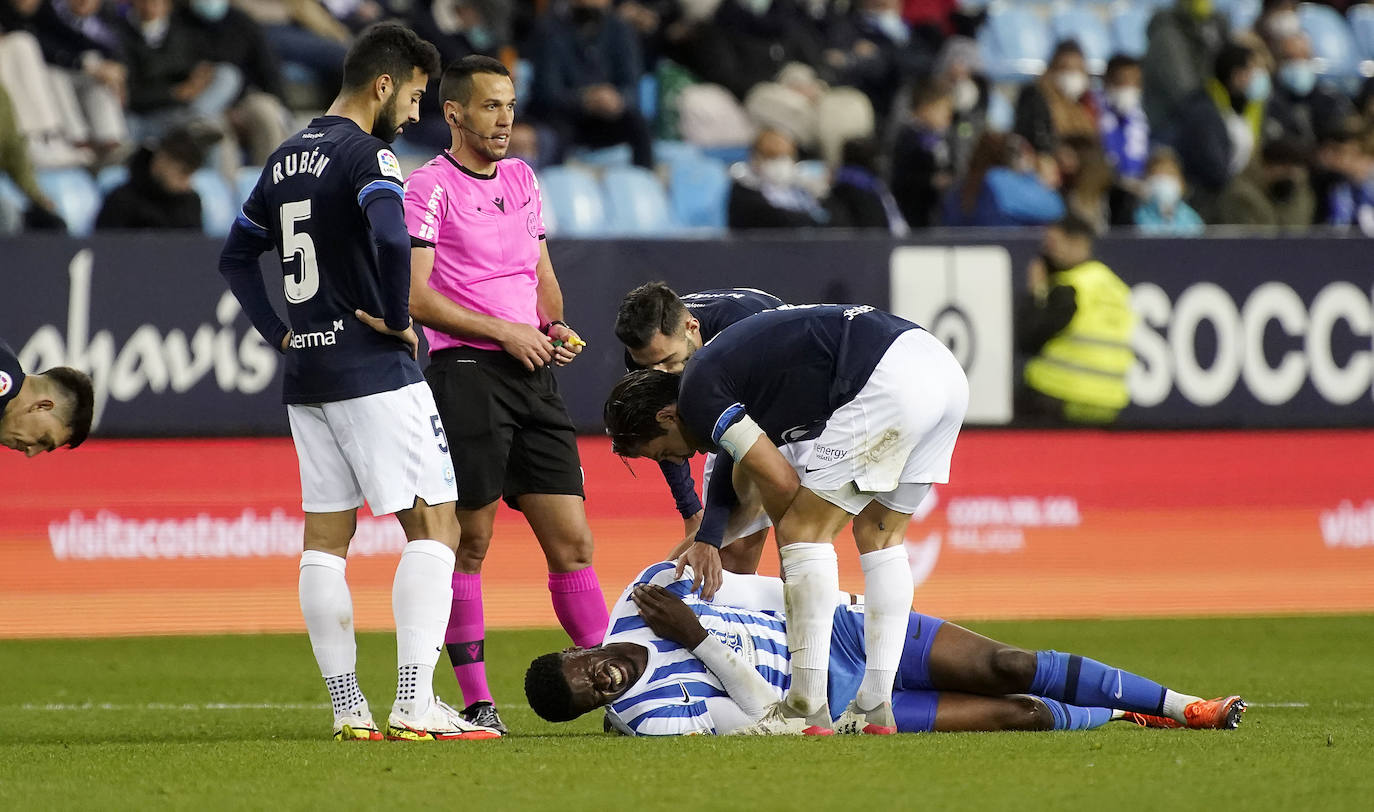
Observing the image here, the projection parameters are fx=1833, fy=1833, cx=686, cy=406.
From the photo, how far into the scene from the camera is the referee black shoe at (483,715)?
666 centimetres

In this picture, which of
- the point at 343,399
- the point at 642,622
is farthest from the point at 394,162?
the point at 642,622

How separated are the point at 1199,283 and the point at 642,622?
→ 6.83m

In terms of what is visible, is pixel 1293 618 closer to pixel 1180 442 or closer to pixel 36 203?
pixel 1180 442

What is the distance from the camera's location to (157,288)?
35.7 feet

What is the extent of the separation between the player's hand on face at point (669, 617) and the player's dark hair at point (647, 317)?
0.93 meters

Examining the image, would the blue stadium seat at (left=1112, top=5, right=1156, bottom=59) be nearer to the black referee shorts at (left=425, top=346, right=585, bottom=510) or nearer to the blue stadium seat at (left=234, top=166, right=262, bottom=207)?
the blue stadium seat at (left=234, top=166, right=262, bottom=207)

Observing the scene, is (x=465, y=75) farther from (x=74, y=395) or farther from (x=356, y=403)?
(x=74, y=395)

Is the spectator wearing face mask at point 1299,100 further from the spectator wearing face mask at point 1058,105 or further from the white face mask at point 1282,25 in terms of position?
the spectator wearing face mask at point 1058,105

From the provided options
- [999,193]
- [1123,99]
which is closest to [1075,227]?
[999,193]

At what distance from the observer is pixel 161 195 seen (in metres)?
11.5

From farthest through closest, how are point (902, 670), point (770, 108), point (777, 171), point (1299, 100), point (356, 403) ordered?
point (1299, 100) < point (770, 108) < point (777, 171) < point (902, 670) < point (356, 403)

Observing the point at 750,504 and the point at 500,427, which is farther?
the point at 500,427

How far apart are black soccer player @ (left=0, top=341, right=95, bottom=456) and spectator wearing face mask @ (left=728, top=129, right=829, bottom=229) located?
23.2ft

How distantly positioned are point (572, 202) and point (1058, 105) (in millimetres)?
4569
